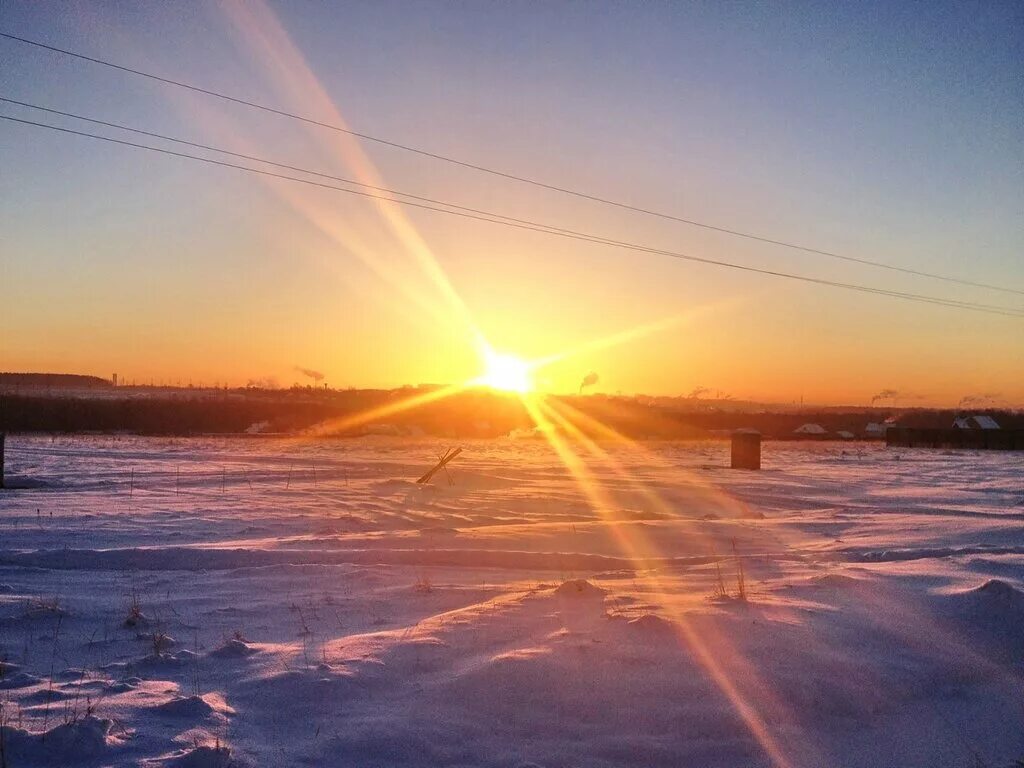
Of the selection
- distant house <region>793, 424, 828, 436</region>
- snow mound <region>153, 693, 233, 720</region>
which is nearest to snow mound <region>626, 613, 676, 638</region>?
snow mound <region>153, 693, 233, 720</region>

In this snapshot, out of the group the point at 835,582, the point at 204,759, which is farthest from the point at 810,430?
the point at 204,759

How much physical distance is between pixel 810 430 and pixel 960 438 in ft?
94.9

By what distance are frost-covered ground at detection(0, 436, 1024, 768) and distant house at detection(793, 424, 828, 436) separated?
2585 inches

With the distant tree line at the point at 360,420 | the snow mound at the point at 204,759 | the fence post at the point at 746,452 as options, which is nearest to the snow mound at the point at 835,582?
the snow mound at the point at 204,759

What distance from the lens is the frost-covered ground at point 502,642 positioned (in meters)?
4.39

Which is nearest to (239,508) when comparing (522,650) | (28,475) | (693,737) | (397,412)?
(28,475)

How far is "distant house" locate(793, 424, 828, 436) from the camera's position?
75300 mm

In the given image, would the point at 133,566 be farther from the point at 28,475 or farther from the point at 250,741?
the point at 28,475

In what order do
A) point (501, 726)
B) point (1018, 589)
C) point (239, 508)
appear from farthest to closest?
point (239, 508) < point (1018, 589) < point (501, 726)

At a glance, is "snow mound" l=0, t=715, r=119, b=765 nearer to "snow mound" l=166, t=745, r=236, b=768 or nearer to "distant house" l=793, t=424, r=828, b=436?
"snow mound" l=166, t=745, r=236, b=768

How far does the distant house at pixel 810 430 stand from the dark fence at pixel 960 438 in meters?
21.5

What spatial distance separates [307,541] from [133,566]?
2.32 metres

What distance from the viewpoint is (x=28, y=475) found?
20.0 m

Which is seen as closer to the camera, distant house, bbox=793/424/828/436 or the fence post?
the fence post
